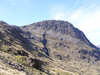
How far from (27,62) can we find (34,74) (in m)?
14.0

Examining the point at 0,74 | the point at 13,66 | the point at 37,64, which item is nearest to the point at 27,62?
the point at 37,64

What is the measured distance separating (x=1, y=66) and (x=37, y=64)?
46.0m

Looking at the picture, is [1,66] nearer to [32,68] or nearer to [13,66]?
[13,66]

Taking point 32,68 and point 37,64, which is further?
point 37,64

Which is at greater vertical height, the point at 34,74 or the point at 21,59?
the point at 21,59

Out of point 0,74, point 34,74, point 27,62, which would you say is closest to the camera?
point 0,74

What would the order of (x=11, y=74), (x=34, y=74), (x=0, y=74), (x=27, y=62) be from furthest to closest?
(x=27, y=62) < (x=34, y=74) < (x=11, y=74) < (x=0, y=74)

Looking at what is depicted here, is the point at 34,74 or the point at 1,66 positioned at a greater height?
the point at 1,66

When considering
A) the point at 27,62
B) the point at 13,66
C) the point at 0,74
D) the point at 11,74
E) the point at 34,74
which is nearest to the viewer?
the point at 0,74

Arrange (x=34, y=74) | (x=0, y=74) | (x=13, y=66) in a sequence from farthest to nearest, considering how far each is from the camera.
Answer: (x=34, y=74), (x=13, y=66), (x=0, y=74)

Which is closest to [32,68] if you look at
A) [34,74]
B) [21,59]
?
[34,74]

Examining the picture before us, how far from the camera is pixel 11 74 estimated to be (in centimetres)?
8888

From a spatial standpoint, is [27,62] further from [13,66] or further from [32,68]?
[13,66]

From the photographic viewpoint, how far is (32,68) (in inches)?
4966
